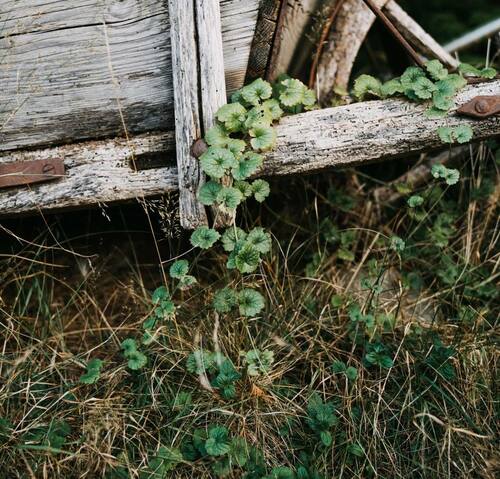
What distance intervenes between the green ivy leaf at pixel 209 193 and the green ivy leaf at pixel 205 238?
0.09 metres

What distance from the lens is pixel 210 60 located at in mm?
2018

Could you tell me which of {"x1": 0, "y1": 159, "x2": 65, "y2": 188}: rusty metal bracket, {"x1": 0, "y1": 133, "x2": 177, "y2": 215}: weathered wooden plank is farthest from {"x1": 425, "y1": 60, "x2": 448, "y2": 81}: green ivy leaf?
{"x1": 0, "y1": 159, "x2": 65, "y2": 188}: rusty metal bracket

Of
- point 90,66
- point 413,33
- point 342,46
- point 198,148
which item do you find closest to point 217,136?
point 198,148

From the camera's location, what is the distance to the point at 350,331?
7.43 feet

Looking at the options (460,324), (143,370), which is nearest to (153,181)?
(143,370)

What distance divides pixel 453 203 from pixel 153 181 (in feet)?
4.76

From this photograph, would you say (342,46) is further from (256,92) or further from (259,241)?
(259,241)

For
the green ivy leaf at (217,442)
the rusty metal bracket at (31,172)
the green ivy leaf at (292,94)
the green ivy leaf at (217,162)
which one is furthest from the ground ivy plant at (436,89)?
the green ivy leaf at (217,442)

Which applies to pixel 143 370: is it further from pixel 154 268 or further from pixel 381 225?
pixel 381 225

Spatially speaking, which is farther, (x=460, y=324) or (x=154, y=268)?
(x=154, y=268)

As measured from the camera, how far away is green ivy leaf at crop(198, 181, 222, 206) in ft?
6.57

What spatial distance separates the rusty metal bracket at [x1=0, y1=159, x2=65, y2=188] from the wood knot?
49 cm

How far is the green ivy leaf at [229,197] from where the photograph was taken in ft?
6.50

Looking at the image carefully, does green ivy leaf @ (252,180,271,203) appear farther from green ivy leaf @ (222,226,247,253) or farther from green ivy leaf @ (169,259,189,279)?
green ivy leaf @ (169,259,189,279)
